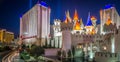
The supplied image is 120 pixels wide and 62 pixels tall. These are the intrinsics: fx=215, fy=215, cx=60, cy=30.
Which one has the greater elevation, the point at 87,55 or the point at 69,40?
the point at 69,40

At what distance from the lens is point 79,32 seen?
20.0 m

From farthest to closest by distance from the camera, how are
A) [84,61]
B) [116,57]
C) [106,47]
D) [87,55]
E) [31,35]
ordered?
[31,35] → [87,55] → [84,61] → [106,47] → [116,57]

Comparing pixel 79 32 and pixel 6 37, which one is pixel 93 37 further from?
pixel 6 37

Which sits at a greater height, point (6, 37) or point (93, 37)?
point (6, 37)

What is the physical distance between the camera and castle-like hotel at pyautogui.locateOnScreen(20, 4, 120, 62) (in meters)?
11.9

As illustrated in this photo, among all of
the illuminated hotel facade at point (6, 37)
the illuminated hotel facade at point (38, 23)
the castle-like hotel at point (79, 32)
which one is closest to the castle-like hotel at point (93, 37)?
the castle-like hotel at point (79, 32)

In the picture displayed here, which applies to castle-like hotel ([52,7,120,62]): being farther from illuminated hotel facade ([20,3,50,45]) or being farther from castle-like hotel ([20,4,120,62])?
illuminated hotel facade ([20,3,50,45])

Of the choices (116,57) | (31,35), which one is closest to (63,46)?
(116,57)

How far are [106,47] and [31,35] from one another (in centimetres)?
1861

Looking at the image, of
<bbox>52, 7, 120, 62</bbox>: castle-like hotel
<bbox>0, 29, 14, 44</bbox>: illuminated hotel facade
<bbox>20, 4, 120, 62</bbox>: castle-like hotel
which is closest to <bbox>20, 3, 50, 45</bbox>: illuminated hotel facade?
<bbox>20, 4, 120, 62</bbox>: castle-like hotel

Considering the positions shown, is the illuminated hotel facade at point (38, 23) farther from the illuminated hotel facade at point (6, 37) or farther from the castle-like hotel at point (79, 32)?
the illuminated hotel facade at point (6, 37)

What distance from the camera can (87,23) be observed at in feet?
74.3

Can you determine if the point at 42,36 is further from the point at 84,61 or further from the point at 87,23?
the point at 84,61

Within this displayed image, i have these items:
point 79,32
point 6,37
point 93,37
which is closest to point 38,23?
point 79,32
